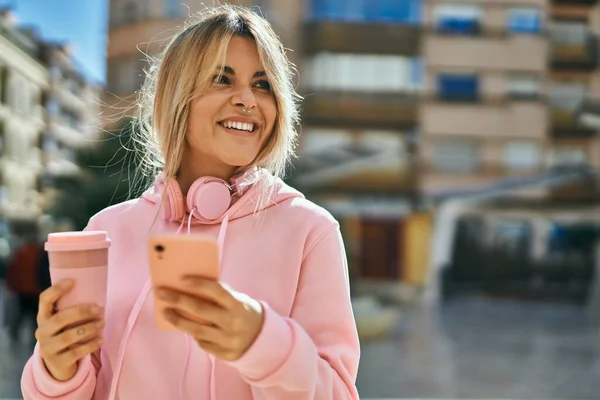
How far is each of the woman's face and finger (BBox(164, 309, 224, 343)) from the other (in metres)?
0.32

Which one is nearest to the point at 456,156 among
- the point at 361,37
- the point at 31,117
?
the point at 361,37

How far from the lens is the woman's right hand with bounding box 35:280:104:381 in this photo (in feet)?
2.58

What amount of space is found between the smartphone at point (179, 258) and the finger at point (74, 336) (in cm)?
18

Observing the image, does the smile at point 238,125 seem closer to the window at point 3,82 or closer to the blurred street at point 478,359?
the blurred street at point 478,359

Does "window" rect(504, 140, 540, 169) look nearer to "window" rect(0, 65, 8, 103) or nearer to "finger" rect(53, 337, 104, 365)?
"window" rect(0, 65, 8, 103)

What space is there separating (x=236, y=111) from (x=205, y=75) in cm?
6

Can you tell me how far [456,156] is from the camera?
620 inches

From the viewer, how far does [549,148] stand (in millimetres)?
16000

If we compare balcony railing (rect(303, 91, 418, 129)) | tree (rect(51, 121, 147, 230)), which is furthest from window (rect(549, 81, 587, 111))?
tree (rect(51, 121, 147, 230))

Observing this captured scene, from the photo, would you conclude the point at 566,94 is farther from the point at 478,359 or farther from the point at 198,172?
the point at 198,172

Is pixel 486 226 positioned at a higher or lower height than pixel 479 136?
lower

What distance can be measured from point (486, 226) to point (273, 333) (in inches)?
624

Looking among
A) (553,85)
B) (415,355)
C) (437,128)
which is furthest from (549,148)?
(415,355)

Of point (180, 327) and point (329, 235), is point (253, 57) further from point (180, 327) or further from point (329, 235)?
point (180, 327)
